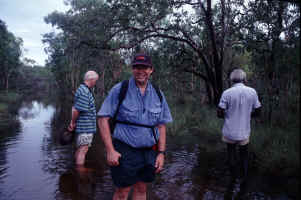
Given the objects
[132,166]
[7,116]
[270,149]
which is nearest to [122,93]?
[132,166]

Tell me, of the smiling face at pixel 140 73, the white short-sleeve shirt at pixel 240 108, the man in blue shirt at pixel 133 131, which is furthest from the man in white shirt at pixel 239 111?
the smiling face at pixel 140 73

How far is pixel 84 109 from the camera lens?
498cm

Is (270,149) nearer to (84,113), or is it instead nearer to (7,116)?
(84,113)

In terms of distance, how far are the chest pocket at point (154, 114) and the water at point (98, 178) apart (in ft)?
5.64

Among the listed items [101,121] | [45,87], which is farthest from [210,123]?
[45,87]

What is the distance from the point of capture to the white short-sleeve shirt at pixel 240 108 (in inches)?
186

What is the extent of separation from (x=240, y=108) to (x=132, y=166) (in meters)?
2.55

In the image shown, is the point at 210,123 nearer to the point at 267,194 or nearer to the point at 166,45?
the point at 267,194

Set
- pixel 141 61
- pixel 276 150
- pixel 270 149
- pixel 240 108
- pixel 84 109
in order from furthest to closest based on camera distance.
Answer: pixel 270 149, pixel 276 150, pixel 84 109, pixel 240 108, pixel 141 61

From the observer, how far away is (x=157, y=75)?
54.0 feet

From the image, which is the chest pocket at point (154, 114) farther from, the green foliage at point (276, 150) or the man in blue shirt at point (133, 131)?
the green foliage at point (276, 150)

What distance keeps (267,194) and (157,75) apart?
12551mm

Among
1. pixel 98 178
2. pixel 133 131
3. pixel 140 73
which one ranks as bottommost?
pixel 98 178

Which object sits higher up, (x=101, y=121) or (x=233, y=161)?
(x=101, y=121)
